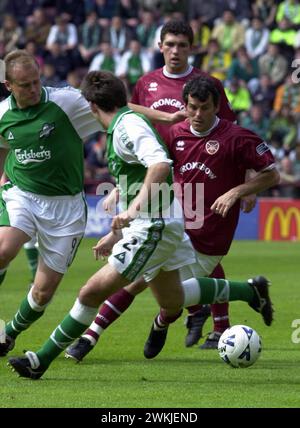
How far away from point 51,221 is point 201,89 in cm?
145

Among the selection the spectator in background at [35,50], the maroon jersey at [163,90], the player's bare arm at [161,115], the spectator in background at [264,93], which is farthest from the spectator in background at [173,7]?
the player's bare arm at [161,115]

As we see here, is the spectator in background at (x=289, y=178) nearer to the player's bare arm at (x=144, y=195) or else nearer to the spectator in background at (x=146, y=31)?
the spectator in background at (x=146, y=31)

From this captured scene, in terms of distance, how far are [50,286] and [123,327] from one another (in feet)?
8.30

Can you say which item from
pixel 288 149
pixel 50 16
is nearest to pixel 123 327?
pixel 288 149

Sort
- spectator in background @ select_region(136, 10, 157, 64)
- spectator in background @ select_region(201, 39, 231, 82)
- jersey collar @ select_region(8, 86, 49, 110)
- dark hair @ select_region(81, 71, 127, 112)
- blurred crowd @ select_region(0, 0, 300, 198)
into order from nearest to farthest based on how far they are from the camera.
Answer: dark hair @ select_region(81, 71, 127, 112) → jersey collar @ select_region(8, 86, 49, 110) → blurred crowd @ select_region(0, 0, 300, 198) → spectator in background @ select_region(201, 39, 231, 82) → spectator in background @ select_region(136, 10, 157, 64)

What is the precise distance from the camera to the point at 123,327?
10398 millimetres

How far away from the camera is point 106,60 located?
77.5 feet

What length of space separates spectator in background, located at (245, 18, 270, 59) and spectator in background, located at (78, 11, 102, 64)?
10.9 ft

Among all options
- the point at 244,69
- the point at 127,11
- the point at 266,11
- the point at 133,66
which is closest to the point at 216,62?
the point at 244,69

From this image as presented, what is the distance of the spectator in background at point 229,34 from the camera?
945 inches

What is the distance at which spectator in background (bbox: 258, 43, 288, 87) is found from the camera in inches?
920

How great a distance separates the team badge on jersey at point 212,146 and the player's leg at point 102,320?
1.09 metres

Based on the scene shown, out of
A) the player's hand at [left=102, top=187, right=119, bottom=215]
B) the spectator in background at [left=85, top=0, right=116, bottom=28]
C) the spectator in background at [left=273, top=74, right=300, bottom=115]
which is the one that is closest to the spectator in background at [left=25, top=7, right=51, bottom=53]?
the spectator in background at [left=85, top=0, right=116, bottom=28]

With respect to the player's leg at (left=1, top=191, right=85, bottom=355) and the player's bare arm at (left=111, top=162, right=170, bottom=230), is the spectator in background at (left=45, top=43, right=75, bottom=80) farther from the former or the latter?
the player's bare arm at (left=111, top=162, right=170, bottom=230)
